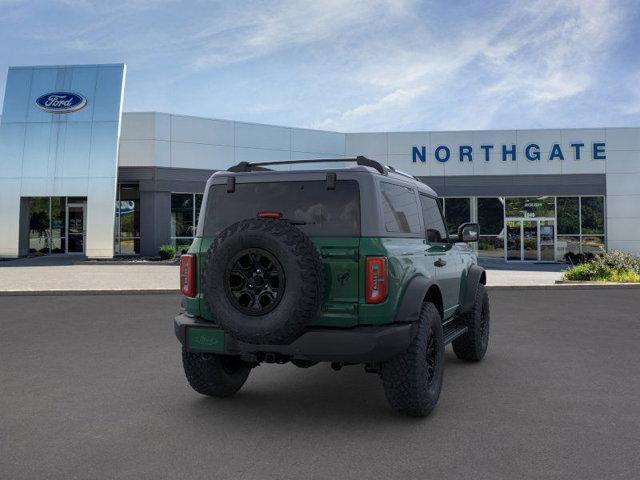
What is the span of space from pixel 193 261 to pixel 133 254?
26.4 meters

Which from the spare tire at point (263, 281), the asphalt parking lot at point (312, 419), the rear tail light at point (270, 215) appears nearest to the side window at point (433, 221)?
the asphalt parking lot at point (312, 419)

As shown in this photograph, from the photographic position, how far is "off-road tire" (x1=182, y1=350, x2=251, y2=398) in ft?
17.2

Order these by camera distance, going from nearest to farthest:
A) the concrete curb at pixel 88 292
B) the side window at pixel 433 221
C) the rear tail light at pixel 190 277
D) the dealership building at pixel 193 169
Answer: the rear tail light at pixel 190 277
the side window at pixel 433 221
the concrete curb at pixel 88 292
the dealership building at pixel 193 169

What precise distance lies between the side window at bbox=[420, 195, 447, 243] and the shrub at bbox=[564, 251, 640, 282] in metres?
12.7

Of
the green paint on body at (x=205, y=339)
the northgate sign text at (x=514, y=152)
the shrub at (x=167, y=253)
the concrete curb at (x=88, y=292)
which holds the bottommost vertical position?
the concrete curb at (x=88, y=292)

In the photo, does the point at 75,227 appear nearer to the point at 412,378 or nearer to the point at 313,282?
the point at 313,282

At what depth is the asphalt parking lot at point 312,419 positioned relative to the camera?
3840mm

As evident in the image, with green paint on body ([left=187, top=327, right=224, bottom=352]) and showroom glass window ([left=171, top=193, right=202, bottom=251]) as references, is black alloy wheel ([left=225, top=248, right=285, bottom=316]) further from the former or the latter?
showroom glass window ([left=171, top=193, right=202, bottom=251])

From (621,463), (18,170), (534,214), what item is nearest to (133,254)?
(18,170)

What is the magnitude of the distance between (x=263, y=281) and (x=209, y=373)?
126 cm

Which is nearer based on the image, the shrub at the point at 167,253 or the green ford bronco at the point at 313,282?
the green ford bronco at the point at 313,282

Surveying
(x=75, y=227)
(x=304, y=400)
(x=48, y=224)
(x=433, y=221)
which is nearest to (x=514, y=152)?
(x=75, y=227)

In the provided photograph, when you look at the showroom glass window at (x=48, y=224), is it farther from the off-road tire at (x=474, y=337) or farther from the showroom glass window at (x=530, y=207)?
the off-road tire at (x=474, y=337)

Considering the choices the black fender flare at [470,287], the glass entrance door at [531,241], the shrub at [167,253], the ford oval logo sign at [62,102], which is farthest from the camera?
the glass entrance door at [531,241]
